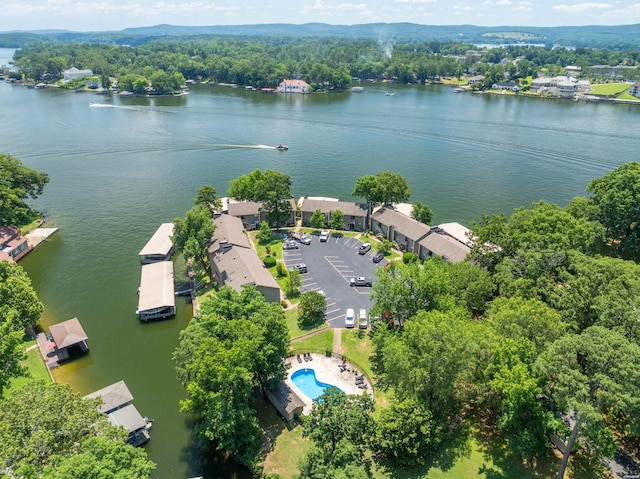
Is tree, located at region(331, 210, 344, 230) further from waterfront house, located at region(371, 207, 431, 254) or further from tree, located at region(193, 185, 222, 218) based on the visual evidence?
tree, located at region(193, 185, 222, 218)

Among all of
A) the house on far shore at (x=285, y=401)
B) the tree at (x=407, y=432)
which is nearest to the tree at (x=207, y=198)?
the house on far shore at (x=285, y=401)

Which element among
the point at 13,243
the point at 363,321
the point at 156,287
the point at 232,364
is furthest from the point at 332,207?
the point at 13,243

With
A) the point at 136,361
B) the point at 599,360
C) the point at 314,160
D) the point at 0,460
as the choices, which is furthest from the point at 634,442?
the point at 314,160

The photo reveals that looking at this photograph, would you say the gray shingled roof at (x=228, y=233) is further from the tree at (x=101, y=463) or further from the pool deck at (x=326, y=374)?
the tree at (x=101, y=463)

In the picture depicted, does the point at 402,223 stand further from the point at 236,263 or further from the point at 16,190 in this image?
the point at 16,190

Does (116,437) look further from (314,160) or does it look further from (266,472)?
(314,160)
